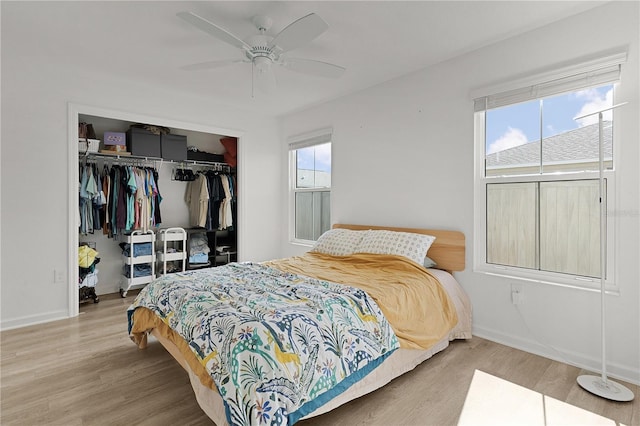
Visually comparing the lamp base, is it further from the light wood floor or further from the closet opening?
the closet opening

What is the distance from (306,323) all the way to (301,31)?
170 centimetres

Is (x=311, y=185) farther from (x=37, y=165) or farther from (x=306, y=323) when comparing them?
(x=306, y=323)

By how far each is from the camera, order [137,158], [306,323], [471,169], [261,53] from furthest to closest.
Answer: [137,158], [471,169], [261,53], [306,323]

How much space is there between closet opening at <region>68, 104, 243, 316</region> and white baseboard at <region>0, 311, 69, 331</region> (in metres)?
0.10

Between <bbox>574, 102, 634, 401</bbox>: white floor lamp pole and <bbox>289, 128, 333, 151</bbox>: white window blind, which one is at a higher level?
<bbox>289, 128, 333, 151</bbox>: white window blind

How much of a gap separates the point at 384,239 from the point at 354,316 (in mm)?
1277

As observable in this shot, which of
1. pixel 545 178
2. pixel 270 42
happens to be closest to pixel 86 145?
pixel 270 42

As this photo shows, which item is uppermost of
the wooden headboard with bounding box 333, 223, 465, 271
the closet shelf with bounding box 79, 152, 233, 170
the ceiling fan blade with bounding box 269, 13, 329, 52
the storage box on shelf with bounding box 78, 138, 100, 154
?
the ceiling fan blade with bounding box 269, 13, 329, 52

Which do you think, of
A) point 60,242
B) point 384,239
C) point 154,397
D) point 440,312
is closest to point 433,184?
point 384,239

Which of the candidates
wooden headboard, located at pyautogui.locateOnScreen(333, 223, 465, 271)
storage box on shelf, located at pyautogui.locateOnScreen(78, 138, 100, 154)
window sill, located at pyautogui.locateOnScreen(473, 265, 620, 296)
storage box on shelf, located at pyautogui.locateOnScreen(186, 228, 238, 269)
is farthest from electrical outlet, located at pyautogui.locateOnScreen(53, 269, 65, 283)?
window sill, located at pyautogui.locateOnScreen(473, 265, 620, 296)

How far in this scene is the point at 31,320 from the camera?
10.2ft

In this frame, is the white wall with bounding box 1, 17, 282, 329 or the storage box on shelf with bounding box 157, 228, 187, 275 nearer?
the white wall with bounding box 1, 17, 282, 329

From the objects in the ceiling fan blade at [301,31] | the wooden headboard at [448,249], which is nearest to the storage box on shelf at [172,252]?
the ceiling fan blade at [301,31]

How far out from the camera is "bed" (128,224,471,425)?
1440mm
